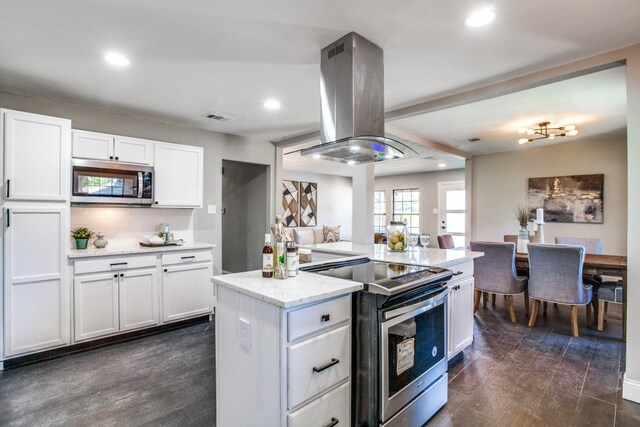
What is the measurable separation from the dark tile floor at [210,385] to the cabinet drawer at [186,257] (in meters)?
0.78

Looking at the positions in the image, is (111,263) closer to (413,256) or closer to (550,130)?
(413,256)

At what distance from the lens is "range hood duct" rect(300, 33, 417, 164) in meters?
2.15

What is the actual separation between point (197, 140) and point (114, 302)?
7.29ft

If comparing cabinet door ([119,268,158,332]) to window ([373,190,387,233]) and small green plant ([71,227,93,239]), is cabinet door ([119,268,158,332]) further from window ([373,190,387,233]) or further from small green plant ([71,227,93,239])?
window ([373,190,387,233])

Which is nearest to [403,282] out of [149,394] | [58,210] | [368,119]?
[368,119]

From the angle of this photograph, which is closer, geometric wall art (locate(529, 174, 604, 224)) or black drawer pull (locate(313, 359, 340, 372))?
black drawer pull (locate(313, 359, 340, 372))

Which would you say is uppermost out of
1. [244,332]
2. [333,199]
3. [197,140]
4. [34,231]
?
[197,140]

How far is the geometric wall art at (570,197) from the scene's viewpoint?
16.7 ft

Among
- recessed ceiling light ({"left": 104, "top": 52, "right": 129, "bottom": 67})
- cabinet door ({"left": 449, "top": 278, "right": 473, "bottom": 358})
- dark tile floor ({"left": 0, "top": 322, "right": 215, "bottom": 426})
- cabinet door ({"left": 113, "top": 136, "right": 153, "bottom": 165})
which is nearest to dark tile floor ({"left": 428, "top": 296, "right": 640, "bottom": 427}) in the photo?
cabinet door ({"left": 449, "top": 278, "right": 473, "bottom": 358})

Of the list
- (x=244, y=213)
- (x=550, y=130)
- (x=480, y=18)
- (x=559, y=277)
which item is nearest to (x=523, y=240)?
(x=559, y=277)

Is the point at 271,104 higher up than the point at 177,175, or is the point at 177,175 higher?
the point at 271,104

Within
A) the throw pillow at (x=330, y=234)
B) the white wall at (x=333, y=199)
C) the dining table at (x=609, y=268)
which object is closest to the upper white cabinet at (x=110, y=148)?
the dining table at (x=609, y=268)

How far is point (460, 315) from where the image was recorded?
271 cm

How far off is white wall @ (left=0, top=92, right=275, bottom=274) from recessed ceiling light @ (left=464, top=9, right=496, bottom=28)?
3477 millimetres
